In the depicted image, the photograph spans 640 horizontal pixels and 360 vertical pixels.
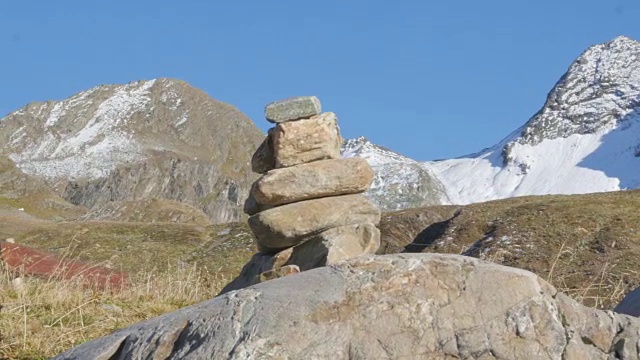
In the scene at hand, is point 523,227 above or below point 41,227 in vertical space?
below

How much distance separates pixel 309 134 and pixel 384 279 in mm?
8716

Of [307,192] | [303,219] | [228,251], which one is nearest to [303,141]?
[307,192]

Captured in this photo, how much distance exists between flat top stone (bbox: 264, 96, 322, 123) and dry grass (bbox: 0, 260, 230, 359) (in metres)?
2.69

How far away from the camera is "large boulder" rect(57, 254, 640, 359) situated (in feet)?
16.7

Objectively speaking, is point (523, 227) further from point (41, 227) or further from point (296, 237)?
point (41, 227)

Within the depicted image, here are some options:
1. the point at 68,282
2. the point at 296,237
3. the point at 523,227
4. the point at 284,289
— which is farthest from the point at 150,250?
the point at 284,289

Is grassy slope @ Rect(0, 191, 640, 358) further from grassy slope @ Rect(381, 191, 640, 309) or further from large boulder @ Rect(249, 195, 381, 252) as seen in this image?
large boulder @ Rect(249, 195, 381, 252)

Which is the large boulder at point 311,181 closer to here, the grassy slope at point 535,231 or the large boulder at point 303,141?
the large boulder at point 303,141

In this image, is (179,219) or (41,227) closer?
(41,227)

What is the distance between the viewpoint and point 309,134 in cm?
1404

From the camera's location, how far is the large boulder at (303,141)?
1398cm

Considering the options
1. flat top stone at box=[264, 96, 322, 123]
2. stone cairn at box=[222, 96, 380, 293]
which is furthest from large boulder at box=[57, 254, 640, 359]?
flat top stone at box=[264, 96, 322, 123]

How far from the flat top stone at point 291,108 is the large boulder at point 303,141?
0.36ft

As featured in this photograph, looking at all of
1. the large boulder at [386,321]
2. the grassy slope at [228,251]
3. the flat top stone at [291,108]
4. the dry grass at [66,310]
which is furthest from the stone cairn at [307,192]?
the large boulder at [386,321]
